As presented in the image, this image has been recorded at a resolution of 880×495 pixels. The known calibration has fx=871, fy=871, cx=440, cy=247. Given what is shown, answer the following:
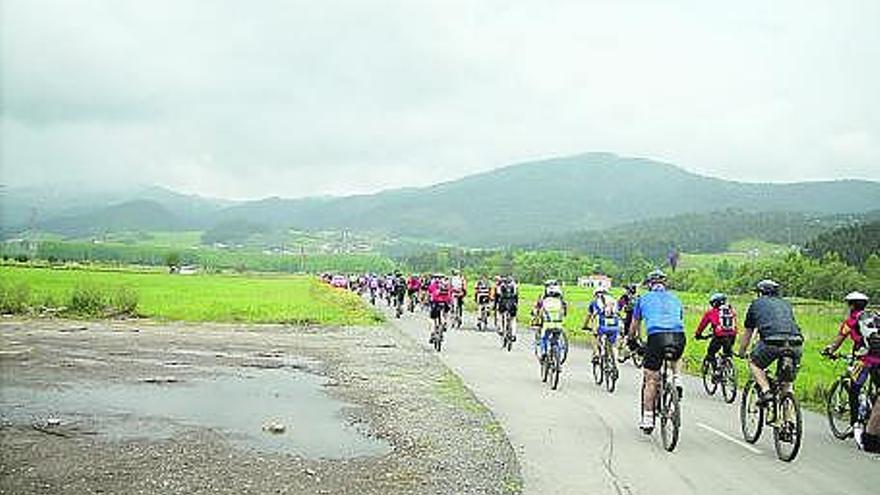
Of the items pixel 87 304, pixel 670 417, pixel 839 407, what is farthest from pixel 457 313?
pixel 670 417

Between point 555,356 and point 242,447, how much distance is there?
7.91 meters

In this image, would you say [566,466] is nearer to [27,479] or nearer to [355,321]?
[27,479]

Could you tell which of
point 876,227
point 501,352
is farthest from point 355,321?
point 876,227

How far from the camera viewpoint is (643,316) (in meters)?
11.6

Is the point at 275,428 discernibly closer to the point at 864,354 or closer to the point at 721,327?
the point at 864,354

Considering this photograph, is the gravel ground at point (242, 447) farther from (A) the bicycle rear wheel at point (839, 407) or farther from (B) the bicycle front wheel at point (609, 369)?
(A) the bicycle rear wheel at point (839, 407)

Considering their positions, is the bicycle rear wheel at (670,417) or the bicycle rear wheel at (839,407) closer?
the bicycle rear wheel at (670,417)

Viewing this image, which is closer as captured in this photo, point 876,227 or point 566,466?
point 566,466

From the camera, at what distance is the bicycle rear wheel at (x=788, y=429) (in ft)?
33.8

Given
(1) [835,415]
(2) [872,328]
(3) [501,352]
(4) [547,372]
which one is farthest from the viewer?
(3) [501,352]

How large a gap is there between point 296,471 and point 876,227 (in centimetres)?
11274

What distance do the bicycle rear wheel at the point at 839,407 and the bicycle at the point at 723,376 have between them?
9.53 ft

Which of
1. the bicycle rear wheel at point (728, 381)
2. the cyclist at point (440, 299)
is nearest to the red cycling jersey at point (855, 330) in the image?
the bicycle rear wheel at point (728, 381)

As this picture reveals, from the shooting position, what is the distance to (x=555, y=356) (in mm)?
16688
